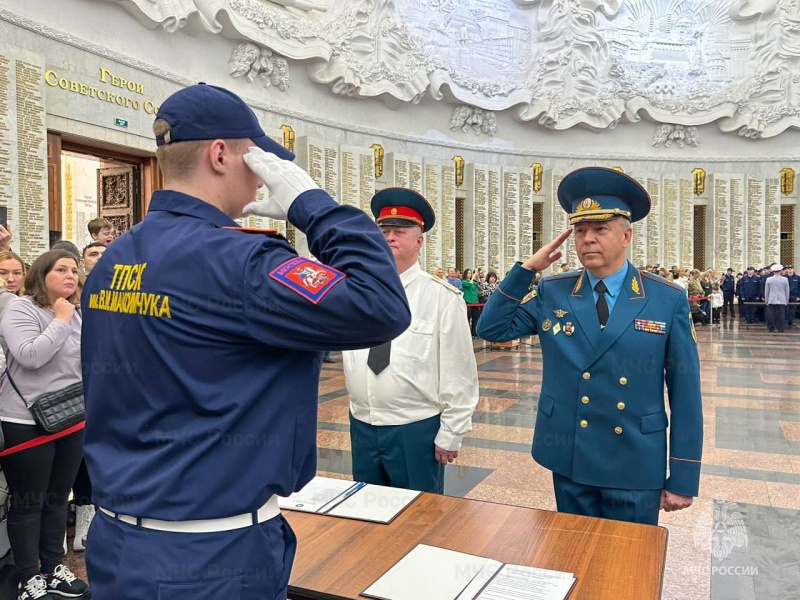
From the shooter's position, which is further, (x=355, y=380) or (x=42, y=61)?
(x=42, y=61)

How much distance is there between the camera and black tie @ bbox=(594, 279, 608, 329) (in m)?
2.38

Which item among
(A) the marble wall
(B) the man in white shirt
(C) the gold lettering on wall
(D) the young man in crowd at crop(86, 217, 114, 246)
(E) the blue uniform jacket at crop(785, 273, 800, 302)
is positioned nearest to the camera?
Result: (B) the man in white shirt

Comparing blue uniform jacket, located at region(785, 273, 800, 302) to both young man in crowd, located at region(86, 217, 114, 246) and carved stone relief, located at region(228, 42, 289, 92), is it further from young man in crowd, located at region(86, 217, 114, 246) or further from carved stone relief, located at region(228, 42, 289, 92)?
young man in crowd, located at region(86, 217, 114, 246)

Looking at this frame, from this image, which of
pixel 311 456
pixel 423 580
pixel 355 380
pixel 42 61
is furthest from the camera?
pixel 42 61

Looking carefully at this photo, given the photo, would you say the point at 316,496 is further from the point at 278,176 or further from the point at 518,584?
the point at 278,176

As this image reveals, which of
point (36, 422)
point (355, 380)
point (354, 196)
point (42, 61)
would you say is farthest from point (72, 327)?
point (354, 196)

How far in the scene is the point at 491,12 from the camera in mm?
19281

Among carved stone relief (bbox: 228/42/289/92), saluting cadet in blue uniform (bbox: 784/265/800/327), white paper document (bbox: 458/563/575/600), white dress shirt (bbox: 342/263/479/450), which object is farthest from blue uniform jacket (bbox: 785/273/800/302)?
white paper document (bbox: 458/563/575/600)

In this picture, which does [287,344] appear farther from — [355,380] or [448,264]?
[448,264]

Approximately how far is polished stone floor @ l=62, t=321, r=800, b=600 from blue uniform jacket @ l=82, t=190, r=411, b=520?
7.73 feet

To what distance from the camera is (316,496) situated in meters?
2.04

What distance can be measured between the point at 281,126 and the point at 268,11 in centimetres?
215

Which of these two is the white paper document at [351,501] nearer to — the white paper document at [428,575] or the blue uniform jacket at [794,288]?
the white paper document at [428,575]

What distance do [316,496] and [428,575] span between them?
0.63 meters
